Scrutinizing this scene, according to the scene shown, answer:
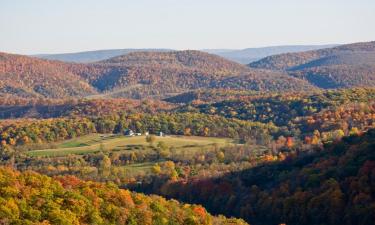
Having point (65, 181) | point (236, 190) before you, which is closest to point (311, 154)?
point (236, 190)

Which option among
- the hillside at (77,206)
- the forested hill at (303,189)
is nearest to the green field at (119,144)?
the forested hill at (303,189)

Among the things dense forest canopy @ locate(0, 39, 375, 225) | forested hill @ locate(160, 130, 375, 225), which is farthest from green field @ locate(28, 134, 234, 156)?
forested hill @ locate(160, 130, 375, 225)

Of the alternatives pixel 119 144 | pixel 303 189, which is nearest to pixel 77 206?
pixel 303 189

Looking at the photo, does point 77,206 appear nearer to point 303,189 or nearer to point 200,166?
point 303,189

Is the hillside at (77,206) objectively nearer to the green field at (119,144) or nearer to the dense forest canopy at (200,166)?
the dense forest canopy at (200,166)

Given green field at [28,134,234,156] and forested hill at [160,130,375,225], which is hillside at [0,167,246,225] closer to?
forested hill at [160,130,375,225]

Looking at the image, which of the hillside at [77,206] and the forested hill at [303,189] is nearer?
the hillside at [77,206]
